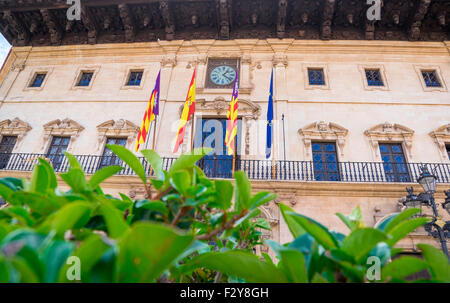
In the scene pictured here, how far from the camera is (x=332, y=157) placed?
9.30 meters

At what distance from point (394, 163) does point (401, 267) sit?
9.81 meters

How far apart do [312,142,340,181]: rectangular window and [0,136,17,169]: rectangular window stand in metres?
11.9

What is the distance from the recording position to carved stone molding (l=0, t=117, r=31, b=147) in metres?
10.6

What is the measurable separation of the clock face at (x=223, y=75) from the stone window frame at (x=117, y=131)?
4.07m

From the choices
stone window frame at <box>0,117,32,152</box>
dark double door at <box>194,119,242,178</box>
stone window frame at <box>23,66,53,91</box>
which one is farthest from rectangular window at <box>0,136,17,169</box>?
dark double door at <box>194,119,242,178</box>

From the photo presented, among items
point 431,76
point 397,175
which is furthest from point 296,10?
point 397,175

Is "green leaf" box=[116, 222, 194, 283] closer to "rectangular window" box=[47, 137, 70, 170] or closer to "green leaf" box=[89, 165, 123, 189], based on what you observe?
"green leaf" box=[89, 165, 123, 189]

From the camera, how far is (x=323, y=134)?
9.58 metres

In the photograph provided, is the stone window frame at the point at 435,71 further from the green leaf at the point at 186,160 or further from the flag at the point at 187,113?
the green leaf at the point at 186,160

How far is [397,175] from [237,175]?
9657 millimetres

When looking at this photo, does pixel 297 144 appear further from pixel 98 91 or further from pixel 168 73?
pixel 98 91

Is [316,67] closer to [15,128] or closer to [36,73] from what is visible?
[15,128]

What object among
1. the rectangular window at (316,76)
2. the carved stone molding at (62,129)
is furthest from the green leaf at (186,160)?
the rectangular window at (316,76)

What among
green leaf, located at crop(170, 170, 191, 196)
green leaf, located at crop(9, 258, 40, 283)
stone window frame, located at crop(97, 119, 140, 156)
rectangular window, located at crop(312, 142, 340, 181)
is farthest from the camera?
stone window frame, located at crop(97, 119, 140, 156)
